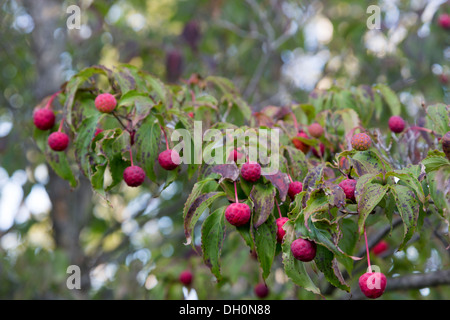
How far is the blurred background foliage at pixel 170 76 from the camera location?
15.6ft

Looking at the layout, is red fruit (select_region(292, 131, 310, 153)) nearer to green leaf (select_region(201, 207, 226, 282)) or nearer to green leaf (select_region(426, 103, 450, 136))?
green leaf (select_region(426, 103, 450, 136))

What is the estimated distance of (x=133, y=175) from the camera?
2.31 metres

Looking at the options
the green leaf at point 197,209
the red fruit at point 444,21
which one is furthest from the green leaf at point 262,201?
the red fruit at point 444,21

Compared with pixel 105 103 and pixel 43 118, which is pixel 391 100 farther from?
pixel 43 118

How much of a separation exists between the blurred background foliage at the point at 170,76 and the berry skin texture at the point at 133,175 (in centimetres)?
182

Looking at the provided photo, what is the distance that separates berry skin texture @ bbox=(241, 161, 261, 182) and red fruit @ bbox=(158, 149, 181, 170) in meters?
0.42

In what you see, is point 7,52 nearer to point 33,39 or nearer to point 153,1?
point 33,39

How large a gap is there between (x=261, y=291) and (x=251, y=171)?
2.06m

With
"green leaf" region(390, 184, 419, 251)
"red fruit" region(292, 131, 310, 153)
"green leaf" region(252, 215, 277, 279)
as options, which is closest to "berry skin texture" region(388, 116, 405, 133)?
"red fruit" region(292, 131, 310, 153)

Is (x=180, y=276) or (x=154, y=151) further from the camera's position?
(x=180, y=276)

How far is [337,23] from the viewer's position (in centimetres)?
614
